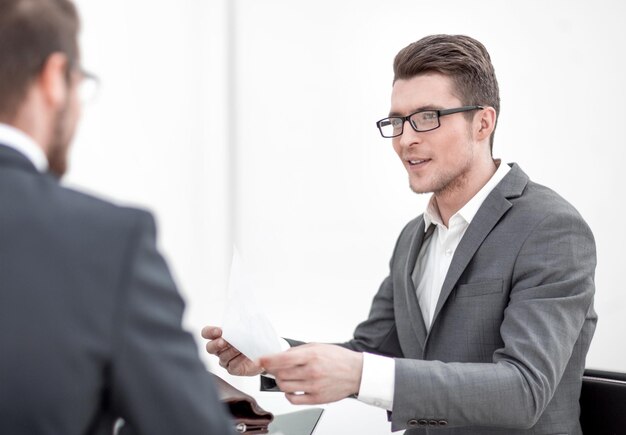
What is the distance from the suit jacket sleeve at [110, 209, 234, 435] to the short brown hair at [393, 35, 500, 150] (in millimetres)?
1371

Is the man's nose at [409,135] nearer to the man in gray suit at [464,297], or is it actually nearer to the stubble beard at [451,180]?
the man in gray suit at [464,297]

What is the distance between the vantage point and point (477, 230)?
1812 millimetres

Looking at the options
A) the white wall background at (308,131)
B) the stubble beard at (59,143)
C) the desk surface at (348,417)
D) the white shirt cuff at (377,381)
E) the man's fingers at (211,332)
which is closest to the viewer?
the stubble beard at (59,143)

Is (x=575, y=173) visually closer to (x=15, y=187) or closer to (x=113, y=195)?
(x=113, y=195)

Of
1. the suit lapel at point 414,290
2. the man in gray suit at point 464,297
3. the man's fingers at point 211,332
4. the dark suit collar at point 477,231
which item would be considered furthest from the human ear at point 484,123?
the man's fingers at point 211,332

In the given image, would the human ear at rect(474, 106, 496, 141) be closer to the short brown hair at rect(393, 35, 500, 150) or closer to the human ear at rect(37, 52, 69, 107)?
the short brown hair at rect(393, 35, 500, 150)

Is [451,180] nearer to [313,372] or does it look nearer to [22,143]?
[313,372]

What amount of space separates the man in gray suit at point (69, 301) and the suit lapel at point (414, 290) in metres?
1.16

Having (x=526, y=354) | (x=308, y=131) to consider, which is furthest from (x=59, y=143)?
(x=308, y=131)

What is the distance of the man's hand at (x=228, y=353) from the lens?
5.88ft

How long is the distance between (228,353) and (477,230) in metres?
0.69

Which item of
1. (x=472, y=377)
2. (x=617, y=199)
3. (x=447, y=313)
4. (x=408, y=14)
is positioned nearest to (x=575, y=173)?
(x=617, y=199)

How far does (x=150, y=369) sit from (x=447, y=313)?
1174mm

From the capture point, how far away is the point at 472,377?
1.54 metres
